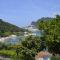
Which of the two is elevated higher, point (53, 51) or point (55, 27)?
point (55, 27)

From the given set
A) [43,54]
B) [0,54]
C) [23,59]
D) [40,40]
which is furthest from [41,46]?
[23,59]

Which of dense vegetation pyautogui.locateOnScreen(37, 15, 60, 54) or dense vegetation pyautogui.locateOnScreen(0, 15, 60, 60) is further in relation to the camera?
dense vegetation pyautogui.locateOnScreen(37, 15, 60, 54)

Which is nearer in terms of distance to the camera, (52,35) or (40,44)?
(52,35)

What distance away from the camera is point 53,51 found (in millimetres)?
29328

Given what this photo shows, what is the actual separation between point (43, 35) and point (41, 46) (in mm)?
1811

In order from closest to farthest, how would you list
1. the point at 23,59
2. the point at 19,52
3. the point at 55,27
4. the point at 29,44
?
the point at 23,59, the point at 19,52, the point at 29,44, the point at 55,27

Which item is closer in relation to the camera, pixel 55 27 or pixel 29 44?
pixel 29 44

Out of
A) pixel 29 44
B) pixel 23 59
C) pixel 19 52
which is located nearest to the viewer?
pixel 23 59

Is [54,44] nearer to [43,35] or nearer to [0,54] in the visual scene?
[43,35]

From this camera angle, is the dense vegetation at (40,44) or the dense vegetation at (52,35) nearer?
the dense vegetation at (40,44)

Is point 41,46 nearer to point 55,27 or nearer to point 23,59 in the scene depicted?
point 55,27

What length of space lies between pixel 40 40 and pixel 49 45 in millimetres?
1414

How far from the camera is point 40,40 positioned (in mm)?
30266

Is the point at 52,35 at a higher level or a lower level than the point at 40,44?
higher
